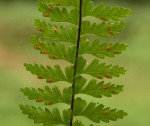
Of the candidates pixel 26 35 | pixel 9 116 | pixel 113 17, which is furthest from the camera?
pixel 26 35

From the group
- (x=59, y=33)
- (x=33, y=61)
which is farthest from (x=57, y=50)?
(x=33, y=61)

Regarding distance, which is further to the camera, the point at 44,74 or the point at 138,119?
the point at 138,119

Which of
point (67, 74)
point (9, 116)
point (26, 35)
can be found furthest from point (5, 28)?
point (67, 74)

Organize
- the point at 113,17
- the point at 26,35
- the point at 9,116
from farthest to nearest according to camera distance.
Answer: the point at 26,35, the point at 9,116, the point at 113,17

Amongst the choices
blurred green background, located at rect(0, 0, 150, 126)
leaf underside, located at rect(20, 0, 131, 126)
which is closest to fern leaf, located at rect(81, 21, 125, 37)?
leaf underside, located at rect(20, 0, 131, 126)

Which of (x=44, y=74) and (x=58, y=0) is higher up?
(x=58, y=0)

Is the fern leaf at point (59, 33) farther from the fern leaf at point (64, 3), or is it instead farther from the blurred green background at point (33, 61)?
the blurred green background at point (33, 61)

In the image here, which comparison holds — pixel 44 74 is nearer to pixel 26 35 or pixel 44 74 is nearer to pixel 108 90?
pixel 108 90
